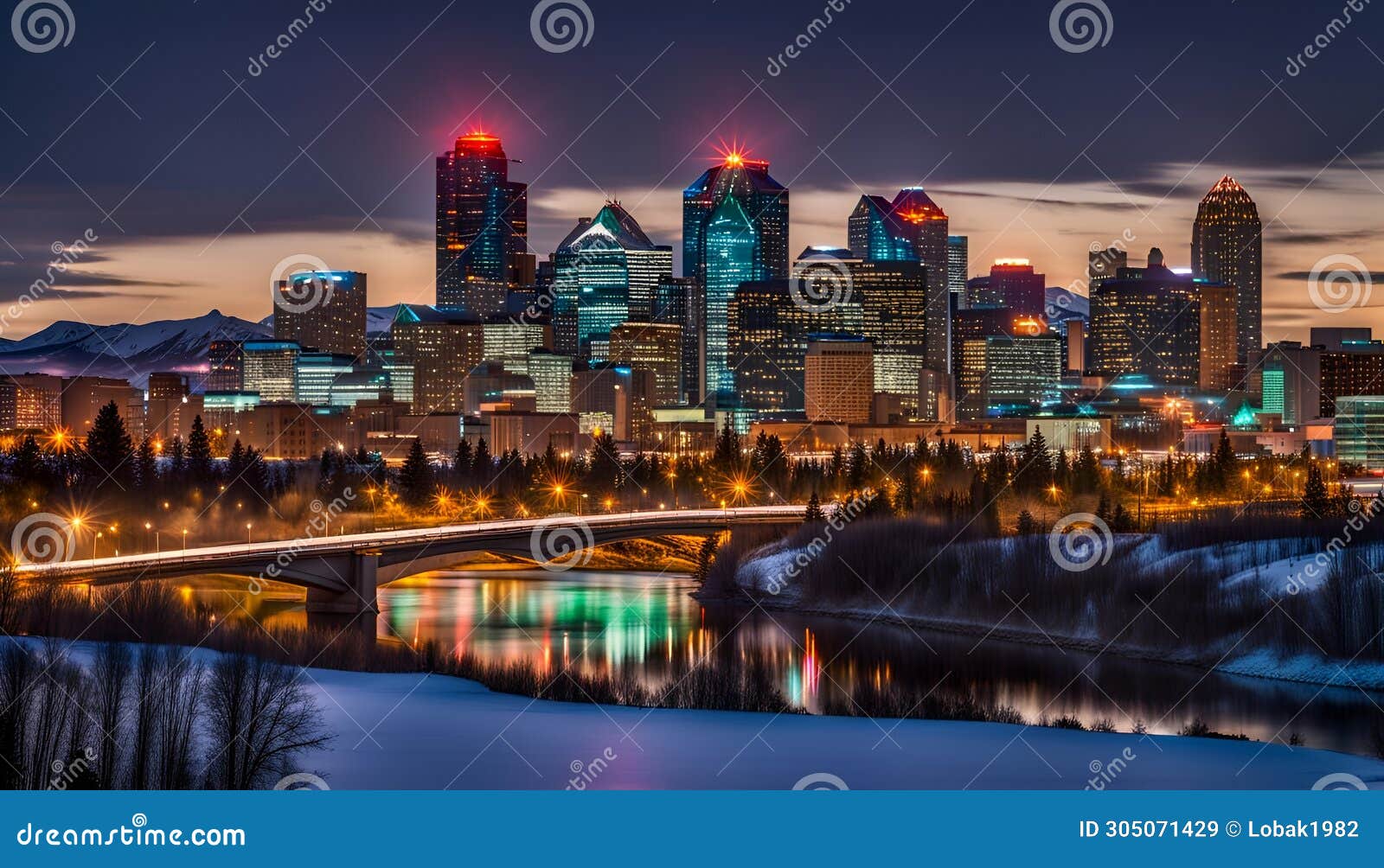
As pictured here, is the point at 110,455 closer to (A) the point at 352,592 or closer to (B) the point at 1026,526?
(A) the point at 352,592

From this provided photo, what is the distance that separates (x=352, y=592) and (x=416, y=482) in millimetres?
38197

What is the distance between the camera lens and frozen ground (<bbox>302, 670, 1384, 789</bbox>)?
24.1 metres

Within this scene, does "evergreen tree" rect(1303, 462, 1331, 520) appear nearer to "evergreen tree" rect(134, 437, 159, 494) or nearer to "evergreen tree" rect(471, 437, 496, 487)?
"evergreen tree" rect(471, 437, 496, 487)

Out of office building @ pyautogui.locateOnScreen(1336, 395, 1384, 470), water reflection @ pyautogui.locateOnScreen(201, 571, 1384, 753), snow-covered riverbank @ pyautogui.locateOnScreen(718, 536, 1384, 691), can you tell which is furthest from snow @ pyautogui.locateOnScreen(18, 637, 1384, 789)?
office building @ pyautogui.locateOnScreen(1336, 395, 1384, 470)

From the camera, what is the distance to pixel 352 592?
5891 centimetres

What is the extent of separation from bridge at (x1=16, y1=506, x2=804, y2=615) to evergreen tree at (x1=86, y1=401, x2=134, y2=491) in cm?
2004

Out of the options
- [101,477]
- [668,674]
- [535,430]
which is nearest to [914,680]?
[668,674]

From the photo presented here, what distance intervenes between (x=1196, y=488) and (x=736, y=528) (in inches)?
1381

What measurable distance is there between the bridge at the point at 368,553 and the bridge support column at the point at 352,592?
0.10 feet

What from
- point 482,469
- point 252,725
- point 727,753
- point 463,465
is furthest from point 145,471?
point 727,753

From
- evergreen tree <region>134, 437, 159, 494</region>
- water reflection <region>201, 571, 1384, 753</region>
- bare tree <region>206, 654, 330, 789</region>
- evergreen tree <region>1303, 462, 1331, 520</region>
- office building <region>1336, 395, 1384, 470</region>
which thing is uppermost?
office building <region>1336, 395, 1384, 470</region>

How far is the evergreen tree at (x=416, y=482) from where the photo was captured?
95875 mm

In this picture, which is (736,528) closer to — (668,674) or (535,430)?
(668,674)

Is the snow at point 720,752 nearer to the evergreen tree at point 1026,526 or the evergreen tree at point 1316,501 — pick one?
the evergreen tree at point 1026,526
